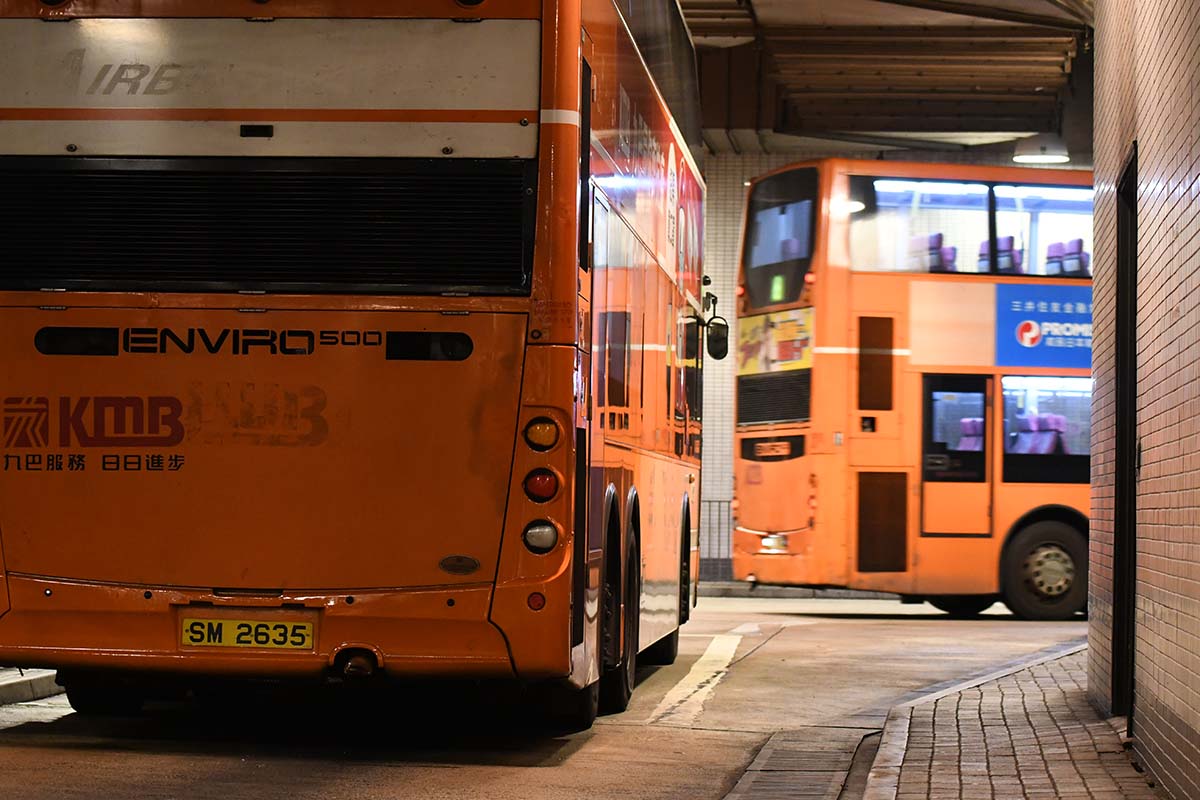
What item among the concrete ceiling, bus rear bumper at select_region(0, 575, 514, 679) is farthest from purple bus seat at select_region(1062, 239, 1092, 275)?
bus rear bumper at select_region(0, 575, 514, 679)

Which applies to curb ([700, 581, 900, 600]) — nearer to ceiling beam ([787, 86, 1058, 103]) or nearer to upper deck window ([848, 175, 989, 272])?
upper deck window ([848, 175, 989, 272])

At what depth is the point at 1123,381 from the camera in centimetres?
1066

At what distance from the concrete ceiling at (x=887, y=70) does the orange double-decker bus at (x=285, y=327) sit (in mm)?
16109

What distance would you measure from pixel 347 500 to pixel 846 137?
A: 21379 mm

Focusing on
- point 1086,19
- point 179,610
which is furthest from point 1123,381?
point 1086,19

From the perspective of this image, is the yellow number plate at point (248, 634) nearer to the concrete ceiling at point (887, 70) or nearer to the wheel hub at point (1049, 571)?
the wheel hub at point (1049, 571)

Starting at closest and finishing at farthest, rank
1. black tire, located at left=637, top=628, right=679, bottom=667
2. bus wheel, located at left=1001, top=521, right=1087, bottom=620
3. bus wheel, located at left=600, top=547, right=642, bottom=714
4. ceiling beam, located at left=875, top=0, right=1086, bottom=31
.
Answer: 1. bus wheel, located at left=600, top=547, right=642, bottom=714
2. black tire, located at left=637, top=628, right=679, bottom=667
3. bus wheel, located at left=1001, top=521, right=1087, bottom=620
4. ceiling beam, located at left=875, top=0, right=1086, bottom=31

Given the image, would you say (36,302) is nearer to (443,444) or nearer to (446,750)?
(443,444)

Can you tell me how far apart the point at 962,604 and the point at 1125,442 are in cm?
1340

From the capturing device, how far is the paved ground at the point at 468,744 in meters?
7.98

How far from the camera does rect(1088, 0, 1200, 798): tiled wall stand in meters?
7.30

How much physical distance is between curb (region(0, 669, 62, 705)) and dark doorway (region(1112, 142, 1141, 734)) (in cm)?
606

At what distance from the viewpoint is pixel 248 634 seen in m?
8.33

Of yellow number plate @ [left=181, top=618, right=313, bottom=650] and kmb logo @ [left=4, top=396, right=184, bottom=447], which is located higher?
kmb logo @ [left=4, top=396, right=184, bottom=447]
